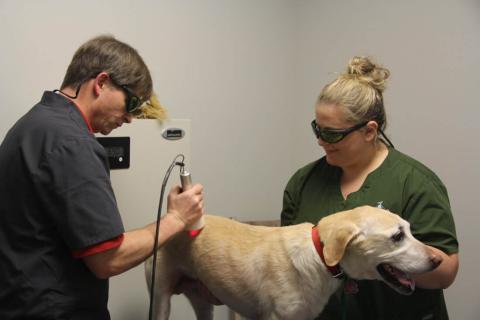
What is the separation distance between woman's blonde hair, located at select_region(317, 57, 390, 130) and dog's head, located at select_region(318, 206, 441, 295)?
37 cm

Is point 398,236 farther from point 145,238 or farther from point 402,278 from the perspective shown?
point 145,238

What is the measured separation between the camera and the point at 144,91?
1238mm

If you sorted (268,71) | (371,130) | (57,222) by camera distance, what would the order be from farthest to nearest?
(268,71) → (371,130) → (57,222)

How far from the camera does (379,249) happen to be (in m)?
1.22

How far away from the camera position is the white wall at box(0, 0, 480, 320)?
5.96ft

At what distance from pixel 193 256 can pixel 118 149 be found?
0.46 metres

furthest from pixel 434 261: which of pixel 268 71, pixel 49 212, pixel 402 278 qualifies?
pixel 268 71

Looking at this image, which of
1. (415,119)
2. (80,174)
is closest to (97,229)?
(80,174)

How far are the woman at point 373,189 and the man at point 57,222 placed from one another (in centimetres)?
71

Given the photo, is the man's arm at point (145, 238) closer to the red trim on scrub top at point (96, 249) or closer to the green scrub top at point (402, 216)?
the red trim on scrub top at point (96, 249)

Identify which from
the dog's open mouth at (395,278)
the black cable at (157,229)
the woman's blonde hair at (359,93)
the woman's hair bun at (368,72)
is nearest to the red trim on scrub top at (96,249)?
the black cable at (157,229)

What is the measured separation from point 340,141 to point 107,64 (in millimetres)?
785

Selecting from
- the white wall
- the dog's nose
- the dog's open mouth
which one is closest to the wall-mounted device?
the white wall

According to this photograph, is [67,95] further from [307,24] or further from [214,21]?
[307,24]
